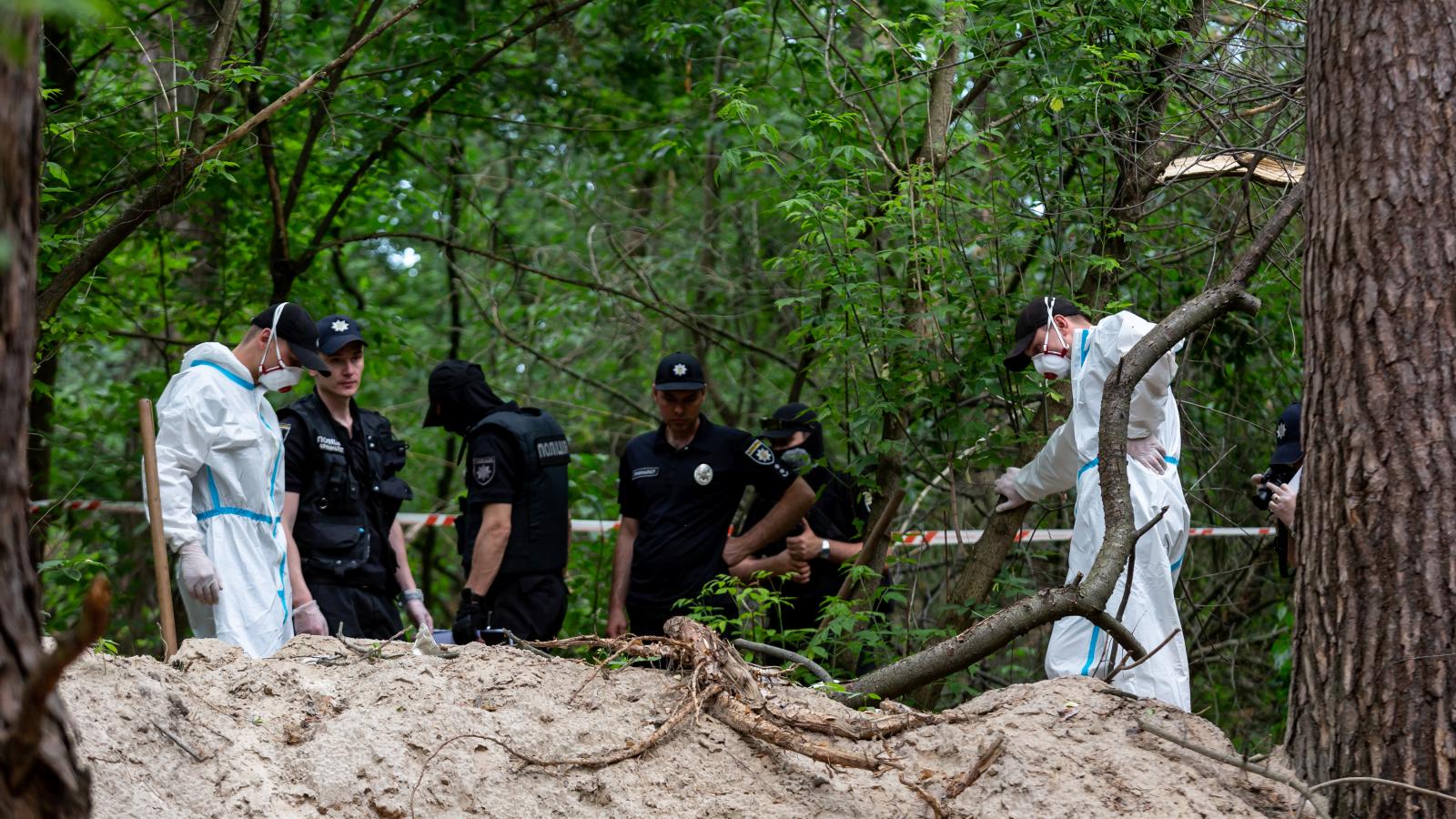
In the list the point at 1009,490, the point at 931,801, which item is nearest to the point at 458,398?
the point at 1009,490

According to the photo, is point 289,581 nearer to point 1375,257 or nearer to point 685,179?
point 1375,257

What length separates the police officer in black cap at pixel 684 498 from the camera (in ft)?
21.6

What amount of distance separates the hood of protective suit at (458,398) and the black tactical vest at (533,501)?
0.43 feet

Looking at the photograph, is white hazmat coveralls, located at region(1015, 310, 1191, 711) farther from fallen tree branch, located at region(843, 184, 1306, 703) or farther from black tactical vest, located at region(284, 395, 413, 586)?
black tactical vest, located at region(284, 395, 413, 586)

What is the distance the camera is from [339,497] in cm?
579

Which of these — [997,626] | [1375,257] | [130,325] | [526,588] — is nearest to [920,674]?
[997,626]

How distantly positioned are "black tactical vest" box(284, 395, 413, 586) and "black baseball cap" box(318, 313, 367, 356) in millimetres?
268

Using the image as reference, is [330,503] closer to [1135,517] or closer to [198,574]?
[198,574]

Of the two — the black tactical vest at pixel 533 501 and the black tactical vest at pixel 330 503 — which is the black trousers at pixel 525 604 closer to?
the black tactical vest at pixel 533 501

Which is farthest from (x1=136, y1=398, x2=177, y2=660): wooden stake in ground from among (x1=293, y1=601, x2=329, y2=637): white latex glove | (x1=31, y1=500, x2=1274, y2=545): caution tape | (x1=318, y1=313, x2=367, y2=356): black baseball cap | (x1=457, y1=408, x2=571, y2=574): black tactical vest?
(x1=31, y1=500, x2=1274, y2=545): caution tape

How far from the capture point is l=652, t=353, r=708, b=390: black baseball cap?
259 inches

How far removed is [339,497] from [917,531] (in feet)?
11.0

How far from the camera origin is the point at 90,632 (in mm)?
1703

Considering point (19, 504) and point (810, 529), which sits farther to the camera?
point (810, 529)
